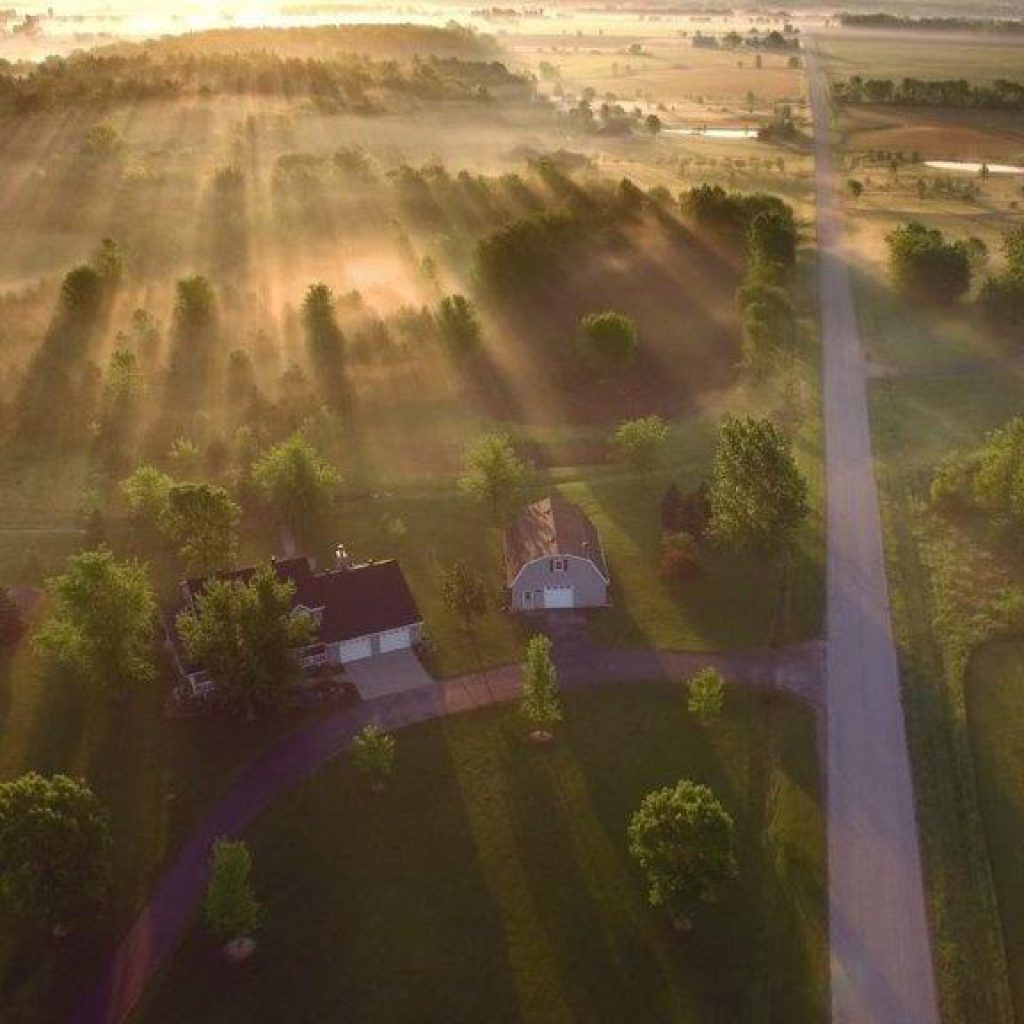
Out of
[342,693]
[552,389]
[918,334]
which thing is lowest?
[342,693]

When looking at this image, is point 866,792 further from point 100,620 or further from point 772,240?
point 772,240

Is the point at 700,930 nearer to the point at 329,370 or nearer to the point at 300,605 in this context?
the point at 300,605

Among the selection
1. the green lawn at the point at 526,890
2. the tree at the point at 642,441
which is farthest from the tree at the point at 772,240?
the green lawn at the point at 526,890

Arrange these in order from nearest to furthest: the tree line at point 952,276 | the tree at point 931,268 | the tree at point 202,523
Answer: the tree at point 202,523, the tree line at point 952,276, the tree at point 931,268

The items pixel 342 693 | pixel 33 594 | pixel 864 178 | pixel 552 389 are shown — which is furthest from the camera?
pixel 864 178

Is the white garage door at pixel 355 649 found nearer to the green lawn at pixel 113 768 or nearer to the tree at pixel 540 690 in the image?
the green lawn at pixel 113 768

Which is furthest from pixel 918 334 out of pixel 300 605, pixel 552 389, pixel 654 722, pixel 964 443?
pixel 300 605
